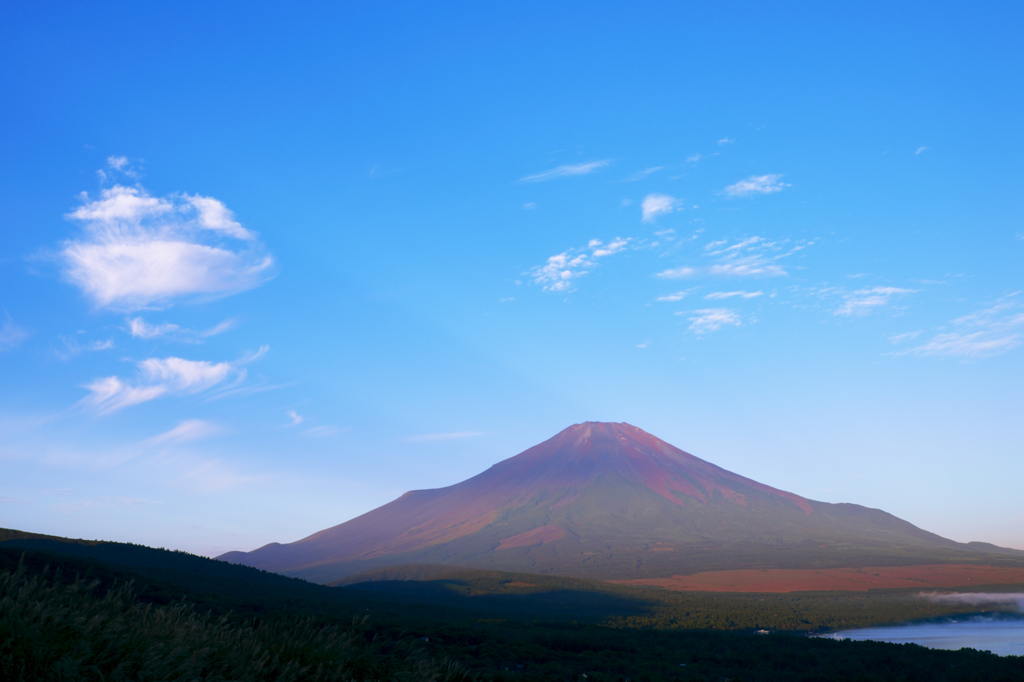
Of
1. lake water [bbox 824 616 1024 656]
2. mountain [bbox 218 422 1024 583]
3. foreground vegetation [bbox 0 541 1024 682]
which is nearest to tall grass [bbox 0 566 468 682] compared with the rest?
foreground vegetation [bbox 0 541 1024 682]

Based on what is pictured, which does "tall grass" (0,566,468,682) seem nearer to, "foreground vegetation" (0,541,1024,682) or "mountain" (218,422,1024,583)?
"foreground vegetation" (0,541,1024,682)

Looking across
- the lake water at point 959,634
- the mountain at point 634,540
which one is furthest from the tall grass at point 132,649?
the mountain at point 634,540

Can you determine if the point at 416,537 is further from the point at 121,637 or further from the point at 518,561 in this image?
the point at 121,637

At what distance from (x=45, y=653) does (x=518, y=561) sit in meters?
141

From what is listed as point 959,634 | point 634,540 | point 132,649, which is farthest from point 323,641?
point 634,540

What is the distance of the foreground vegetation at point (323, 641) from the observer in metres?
7.92

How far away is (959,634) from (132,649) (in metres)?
74.9

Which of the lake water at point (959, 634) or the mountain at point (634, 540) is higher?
the mountain at point (634, 540)

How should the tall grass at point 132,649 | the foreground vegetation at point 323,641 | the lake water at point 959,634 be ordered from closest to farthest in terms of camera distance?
the tall grass at point 132,649
the foreground vegetation at point 323,641
the lake water at point 959,634

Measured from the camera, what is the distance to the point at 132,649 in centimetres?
810

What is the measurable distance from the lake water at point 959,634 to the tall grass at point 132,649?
51921 millimetres

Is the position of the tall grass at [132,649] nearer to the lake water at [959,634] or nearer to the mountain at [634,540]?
the lake water at [959,634]

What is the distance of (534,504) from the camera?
192000 millimetres

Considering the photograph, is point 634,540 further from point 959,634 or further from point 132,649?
point 132,649
